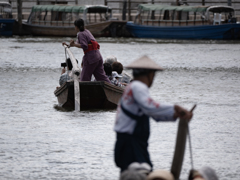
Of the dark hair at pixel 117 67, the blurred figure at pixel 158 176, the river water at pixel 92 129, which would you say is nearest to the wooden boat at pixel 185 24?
the river water at pixel 92 129

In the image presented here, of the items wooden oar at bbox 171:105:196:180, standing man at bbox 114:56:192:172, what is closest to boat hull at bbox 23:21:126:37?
wooden oar at bbox 171:105:196:180

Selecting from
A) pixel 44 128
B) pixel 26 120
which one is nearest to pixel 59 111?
pixel 26 120

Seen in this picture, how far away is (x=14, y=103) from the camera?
A: 12.9 m

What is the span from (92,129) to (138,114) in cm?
546

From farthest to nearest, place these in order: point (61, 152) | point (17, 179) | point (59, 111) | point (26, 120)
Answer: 1. point (59, 111)
2. point (26, 120)
3. point (61, 152)
4. point (17, 179)

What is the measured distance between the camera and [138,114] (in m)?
4.44

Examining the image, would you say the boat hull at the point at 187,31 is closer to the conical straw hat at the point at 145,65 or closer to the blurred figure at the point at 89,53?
the blurred figure at the point at 89,53

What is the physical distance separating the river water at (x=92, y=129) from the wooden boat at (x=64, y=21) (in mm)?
19073

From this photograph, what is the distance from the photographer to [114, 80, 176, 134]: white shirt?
425 centimetres

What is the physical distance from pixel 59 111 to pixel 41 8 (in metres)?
29.9

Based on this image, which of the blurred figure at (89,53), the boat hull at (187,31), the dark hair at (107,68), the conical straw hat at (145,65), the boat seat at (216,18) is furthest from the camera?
the boat seat at (216,18)

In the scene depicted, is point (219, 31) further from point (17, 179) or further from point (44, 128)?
point (17, 179)


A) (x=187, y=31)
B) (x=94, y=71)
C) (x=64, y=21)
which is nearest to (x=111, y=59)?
(x=94, y=71)

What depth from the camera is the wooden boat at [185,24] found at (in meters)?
38.1
